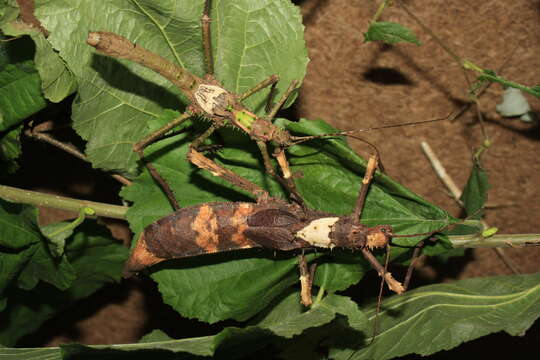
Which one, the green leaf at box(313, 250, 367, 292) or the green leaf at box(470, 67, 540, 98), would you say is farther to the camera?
the green leaf at box(313, 250, 367, 292)

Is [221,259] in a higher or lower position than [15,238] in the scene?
lower

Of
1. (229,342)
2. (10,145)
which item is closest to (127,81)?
(10,145)

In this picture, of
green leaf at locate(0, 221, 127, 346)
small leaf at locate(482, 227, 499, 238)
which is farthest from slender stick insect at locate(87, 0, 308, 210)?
small leaf at locate(482, 227, 499, 238)

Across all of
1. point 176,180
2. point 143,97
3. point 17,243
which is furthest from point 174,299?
point 143,97

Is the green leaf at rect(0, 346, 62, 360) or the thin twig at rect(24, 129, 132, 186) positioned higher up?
the thin twig at rect(24, 129, 132, 186)

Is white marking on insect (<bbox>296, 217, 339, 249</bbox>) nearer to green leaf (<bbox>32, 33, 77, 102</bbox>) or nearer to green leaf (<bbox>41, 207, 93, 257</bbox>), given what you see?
green leaf (<bbox>41, 207, 93, 257</bbox>)

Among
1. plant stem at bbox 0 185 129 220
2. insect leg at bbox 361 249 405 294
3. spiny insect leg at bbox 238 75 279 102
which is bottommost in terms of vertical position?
insect leg at bbox 361 249 405 294

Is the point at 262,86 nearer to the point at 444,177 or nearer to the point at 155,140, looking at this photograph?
the point at 155,140
